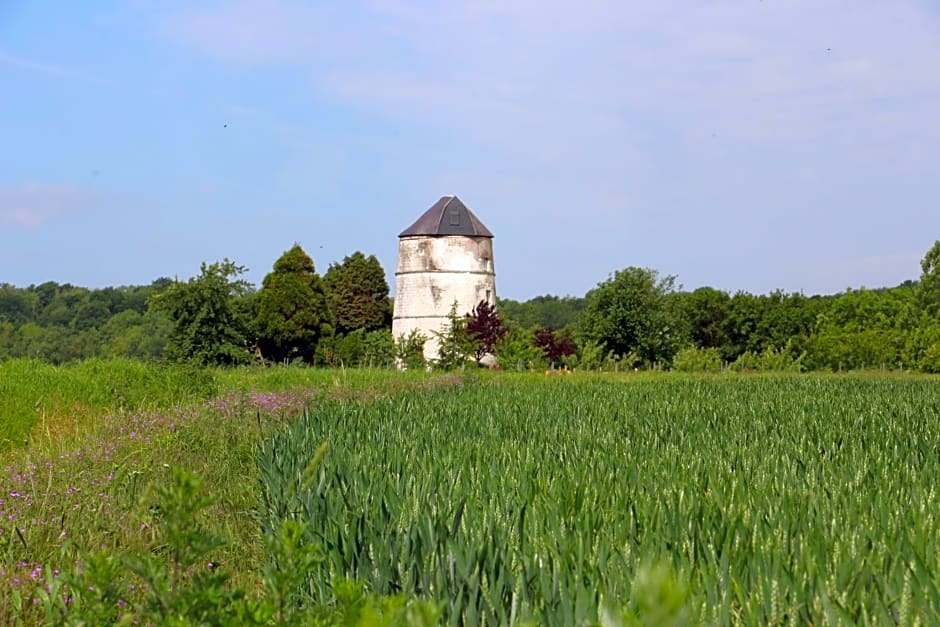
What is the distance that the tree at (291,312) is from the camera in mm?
46750

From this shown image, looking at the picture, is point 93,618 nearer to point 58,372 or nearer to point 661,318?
point 58,372

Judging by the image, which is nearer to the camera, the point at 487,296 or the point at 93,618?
the point at 93,618

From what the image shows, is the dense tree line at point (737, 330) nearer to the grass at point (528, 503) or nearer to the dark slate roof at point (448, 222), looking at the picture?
the dark slate roof at point (448, 222)

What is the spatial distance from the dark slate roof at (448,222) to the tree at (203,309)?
14520 mm

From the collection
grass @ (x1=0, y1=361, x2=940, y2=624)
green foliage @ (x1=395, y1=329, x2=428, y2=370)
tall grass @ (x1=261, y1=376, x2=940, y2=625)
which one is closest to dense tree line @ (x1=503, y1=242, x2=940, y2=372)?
green foliage @ (x1=395, y1=329, x2=428, y2=370)

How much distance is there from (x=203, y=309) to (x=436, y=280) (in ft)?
49.8

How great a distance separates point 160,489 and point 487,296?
43939 mm

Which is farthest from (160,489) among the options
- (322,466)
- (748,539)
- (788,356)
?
(788,356)

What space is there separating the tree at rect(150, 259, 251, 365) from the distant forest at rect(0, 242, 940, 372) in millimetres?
44

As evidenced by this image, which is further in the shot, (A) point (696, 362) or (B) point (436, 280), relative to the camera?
(B) point (436, 280)

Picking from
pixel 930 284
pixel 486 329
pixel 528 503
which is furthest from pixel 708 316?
pixel 528 503

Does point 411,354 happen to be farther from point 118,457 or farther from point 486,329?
point 118,457

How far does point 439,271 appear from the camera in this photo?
151ft

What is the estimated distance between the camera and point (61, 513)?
771 cm
